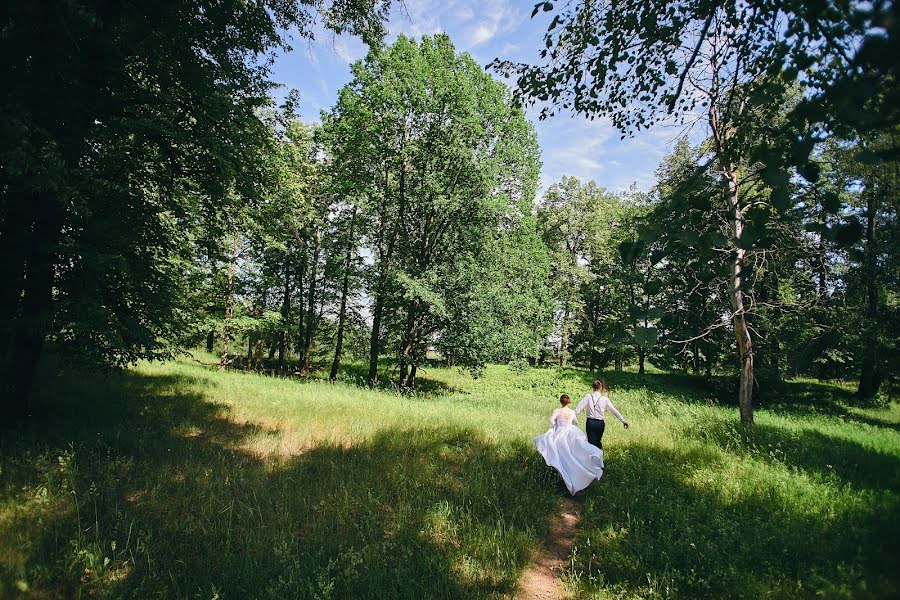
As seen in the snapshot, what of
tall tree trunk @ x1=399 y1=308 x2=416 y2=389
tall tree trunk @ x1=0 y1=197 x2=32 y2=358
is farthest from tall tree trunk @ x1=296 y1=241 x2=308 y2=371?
tall tree trunk @ x1=0 y1=197 x2=32 y2=358

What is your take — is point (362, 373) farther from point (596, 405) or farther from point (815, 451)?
point (815, 451)

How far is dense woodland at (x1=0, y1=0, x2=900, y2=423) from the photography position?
255 cm

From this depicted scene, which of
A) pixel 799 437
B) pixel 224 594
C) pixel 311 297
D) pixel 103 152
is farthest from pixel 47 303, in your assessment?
pixel 311 297

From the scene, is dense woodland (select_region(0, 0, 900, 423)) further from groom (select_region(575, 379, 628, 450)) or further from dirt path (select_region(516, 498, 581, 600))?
dirt path (select_region(516, 498, 581, 600))

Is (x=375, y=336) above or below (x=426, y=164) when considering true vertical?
below

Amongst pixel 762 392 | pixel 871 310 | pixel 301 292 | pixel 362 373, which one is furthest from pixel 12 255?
pixel 762 392

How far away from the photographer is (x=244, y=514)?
5066mm

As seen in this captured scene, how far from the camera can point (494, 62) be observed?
541 cm

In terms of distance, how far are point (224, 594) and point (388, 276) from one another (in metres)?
14.2

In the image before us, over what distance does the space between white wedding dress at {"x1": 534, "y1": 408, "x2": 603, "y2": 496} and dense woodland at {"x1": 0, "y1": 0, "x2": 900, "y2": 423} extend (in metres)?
2.44

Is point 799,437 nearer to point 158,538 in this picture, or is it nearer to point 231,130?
point 158,538

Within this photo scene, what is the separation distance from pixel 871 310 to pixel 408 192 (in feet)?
72.7

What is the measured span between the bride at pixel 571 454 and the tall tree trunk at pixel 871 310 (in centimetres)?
1306

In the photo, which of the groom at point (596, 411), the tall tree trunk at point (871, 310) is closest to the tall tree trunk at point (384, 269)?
the groom at point (596, 411)
